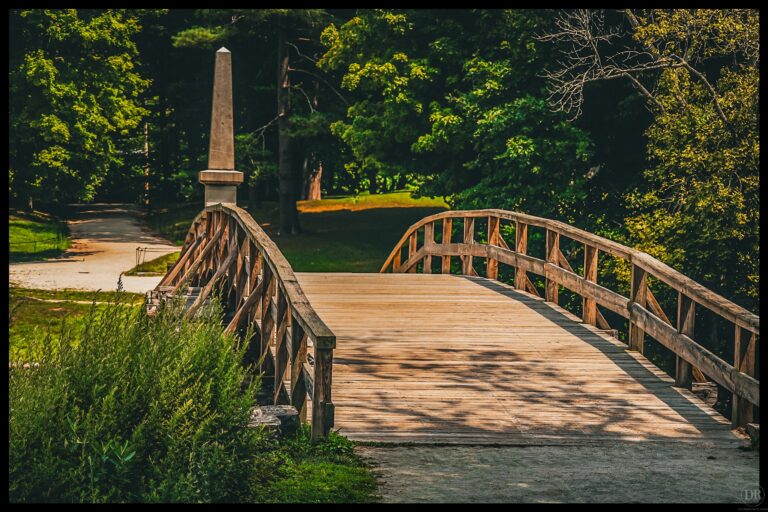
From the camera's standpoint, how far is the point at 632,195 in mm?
25875

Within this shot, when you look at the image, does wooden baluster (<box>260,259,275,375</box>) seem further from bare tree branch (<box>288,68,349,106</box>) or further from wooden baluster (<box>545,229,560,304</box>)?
bare tree branch (<box>288,68,349,106</box>)

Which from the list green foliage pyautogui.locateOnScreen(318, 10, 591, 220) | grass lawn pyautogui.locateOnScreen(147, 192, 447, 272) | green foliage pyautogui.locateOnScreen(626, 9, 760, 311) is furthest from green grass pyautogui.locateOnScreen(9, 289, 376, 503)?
grass lawn pyautogui.locateOnScreen(147, 192, 447, 272)

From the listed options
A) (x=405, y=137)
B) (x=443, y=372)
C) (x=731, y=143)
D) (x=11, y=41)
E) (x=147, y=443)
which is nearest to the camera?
(x=147, y=443)

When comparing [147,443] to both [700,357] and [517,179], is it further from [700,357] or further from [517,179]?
[517,179]

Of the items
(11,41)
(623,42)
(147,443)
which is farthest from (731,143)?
(11,41)

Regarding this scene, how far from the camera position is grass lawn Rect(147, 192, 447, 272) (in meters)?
36.2

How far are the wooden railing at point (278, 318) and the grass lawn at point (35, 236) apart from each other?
68.6 feet

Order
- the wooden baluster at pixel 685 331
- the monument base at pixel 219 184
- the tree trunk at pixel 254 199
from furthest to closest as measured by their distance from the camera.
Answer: the tree trunk at pixel 254 199, the monument base at pixel 219 184, the wooden baluster at pixel 685 331

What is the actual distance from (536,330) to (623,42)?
16.8 metres

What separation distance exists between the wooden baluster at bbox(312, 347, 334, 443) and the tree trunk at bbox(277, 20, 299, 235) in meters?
31.1

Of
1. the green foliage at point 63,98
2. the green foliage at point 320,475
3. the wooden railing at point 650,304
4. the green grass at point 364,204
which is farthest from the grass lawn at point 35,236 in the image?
the green foliage at point 320,475

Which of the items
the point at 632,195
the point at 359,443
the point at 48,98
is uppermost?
the point at 48,98

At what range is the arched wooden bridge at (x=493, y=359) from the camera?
29.4 feet

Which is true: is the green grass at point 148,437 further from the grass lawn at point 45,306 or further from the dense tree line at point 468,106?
the dense tree line at point 468,106
